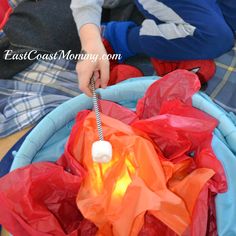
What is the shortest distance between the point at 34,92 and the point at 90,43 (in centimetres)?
30

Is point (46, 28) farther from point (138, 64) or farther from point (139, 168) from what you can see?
point (139, 168)

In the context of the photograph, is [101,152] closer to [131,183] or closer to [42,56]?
[131,183]

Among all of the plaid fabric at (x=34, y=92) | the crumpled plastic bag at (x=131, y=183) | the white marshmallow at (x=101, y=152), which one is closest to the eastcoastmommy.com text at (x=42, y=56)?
the plaid fabric at (x=34, y=92)

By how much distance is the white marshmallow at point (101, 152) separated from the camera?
0.60 m

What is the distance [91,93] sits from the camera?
2.28 feet

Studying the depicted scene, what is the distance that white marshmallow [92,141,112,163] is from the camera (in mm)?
605

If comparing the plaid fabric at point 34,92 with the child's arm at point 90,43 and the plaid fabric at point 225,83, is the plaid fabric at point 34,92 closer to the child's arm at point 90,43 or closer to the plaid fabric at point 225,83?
the child's arm at point 90,43

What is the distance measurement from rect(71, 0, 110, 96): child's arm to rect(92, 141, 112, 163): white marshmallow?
0.12 meters

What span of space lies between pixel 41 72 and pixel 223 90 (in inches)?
18.0

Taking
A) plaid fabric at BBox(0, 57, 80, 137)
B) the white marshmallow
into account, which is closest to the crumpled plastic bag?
the white marshmallow

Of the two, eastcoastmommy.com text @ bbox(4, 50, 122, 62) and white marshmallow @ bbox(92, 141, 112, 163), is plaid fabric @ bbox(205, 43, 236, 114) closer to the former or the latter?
eastcoastmommy.com text @ bbox(4, 50, 122, 62)

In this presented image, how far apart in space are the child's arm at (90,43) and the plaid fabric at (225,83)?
1.10 ft

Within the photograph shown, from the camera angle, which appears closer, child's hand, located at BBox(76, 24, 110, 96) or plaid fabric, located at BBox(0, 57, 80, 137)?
child's hand, located at BBox(76, 24, 110, 96)

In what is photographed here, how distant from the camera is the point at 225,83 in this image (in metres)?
0.96
